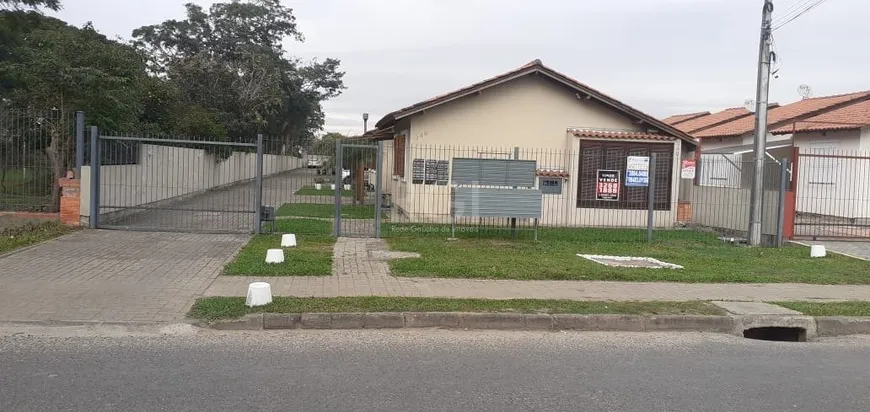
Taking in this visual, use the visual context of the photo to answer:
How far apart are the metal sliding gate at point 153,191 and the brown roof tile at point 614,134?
781cm

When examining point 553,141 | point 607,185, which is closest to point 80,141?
point 553,141

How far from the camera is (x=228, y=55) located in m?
41.5

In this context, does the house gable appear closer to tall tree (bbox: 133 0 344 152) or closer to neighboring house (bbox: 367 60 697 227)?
neighboring house (bbox: 367 60 697 227)

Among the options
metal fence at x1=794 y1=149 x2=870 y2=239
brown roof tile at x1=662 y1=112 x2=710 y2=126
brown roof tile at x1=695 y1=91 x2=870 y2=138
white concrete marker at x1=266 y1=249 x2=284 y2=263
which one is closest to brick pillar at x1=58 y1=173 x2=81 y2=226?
white concrete marker at x1=266 y1=249 x2=284 y2=263

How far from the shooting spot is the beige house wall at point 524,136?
1606 cm

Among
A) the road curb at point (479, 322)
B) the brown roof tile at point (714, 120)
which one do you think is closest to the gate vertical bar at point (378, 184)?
the road curb at point (479, 322)

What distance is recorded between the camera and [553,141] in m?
16.6

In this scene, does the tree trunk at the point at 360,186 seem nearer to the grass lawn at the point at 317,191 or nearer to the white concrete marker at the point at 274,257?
the grass lawn at the point at 317,191

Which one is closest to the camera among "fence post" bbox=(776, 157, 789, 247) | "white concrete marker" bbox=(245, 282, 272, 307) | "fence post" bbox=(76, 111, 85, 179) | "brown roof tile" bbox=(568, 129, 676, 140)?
"white concrete marker" bbox=(245, 282, 272, 307)

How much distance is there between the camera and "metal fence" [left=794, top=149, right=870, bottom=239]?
58.3 ft

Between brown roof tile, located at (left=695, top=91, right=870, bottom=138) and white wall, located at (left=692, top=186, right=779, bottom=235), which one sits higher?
brown roof tile, located at (left=695, top=91, right=870, bottom=138)

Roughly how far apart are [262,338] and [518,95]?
11.5m

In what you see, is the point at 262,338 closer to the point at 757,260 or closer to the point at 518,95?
the point at 757,260

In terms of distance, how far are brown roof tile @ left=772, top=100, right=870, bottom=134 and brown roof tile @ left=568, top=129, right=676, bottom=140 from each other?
206 inches
